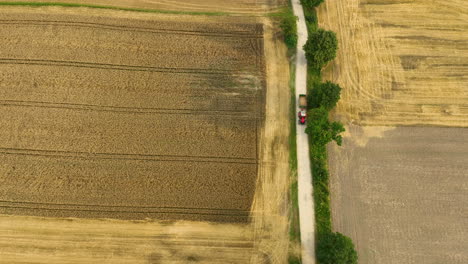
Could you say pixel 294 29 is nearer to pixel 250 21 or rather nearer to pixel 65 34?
pixel 250 21

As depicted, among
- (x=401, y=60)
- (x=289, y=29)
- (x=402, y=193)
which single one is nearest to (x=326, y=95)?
(x=289, y=29)

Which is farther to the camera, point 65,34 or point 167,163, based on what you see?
point 65,34

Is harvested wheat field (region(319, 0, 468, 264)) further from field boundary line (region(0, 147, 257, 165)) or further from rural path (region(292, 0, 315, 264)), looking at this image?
field boundary line (region(0, 147, 257, 165))

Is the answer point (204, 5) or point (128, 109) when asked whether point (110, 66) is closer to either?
point (128, 109)

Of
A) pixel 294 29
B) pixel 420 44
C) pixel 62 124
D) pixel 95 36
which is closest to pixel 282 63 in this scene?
pixel 294 29

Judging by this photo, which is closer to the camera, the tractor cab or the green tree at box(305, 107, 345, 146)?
the green tree at box(305, 107, 345, 146)

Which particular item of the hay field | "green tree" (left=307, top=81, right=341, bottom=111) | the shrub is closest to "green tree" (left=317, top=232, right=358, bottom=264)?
"green tree" (left=307, top=81, right=341, bottom=111)
